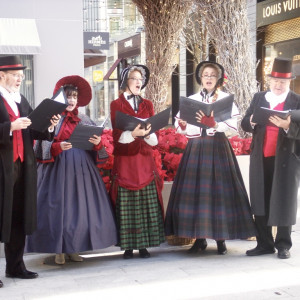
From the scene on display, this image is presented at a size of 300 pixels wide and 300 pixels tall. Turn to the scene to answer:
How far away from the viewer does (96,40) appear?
19.2 metres

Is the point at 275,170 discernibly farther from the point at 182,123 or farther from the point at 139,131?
the point at 139,131

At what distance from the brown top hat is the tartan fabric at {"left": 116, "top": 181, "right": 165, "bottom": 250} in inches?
32.7

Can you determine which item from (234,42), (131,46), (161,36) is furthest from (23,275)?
(131,46)

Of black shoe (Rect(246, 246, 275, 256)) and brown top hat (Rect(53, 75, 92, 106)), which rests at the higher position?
brown top hat (Rect(53, 75, 92, 106))

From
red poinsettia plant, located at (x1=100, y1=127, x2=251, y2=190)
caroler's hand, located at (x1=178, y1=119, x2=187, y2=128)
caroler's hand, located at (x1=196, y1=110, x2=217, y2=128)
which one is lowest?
red poinsettia plant, located at (x1=100, y1=127, x2=251, y2=190)

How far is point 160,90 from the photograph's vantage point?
959 centimetres

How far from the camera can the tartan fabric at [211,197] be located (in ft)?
18.2

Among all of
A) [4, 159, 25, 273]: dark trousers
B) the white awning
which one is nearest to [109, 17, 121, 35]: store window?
the white awning

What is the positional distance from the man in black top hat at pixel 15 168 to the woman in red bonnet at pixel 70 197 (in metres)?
0.27

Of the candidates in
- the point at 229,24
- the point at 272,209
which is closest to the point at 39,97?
the point at 229,24

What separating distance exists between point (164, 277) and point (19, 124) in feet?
5.49

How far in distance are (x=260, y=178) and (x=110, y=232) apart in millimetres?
1433

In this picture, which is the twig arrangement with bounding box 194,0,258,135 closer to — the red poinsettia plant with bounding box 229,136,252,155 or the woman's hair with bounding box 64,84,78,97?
the red poinsettia plant with bounding box 229,136,252,155

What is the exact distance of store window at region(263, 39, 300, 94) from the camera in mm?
14252
